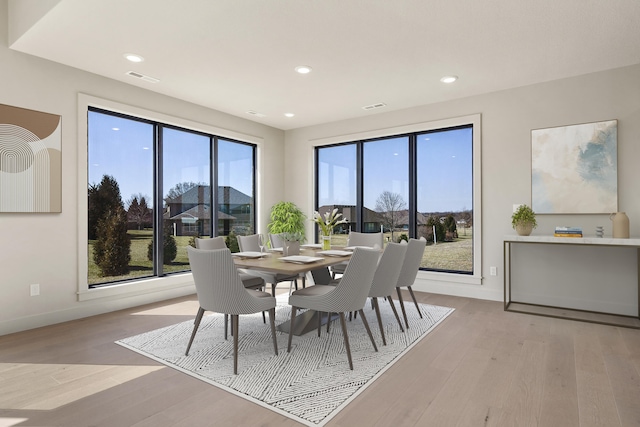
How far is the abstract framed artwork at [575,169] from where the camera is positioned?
3.97 meters

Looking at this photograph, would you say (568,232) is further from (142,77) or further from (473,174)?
(142,77)

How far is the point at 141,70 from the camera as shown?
3.93 meters

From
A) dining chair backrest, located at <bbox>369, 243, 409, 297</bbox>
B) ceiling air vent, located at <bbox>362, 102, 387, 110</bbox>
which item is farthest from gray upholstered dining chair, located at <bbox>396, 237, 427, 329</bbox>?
ceiling air vent, located at <bbox>362, 102, 387, 110</bbox>

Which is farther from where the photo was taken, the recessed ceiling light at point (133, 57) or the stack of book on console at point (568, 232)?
the stack of book on console at point (568, 232)

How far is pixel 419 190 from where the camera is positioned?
5.46m

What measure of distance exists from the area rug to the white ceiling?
2.66 m

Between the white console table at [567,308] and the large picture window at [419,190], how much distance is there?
1.80 feet

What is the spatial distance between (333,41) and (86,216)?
127 inches

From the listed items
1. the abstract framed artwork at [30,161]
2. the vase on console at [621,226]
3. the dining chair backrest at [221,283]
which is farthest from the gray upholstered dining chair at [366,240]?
the abstract framed artwork at [30,161]

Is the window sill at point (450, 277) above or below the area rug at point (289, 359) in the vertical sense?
above

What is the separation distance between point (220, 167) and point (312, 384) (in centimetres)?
415

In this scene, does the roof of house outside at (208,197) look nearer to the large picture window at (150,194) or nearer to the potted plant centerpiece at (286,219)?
the large picture window at (150,194)

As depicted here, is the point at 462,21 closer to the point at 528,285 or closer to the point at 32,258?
the point at 528,285

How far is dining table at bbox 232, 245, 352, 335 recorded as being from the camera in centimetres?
277
